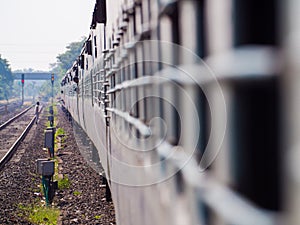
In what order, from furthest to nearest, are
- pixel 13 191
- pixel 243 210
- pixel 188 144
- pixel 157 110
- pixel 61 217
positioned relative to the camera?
1. pixel 13 191
2. pixel 61 217
3. pixel 157 110
4. pixel 188 144
5. pixel 243 210

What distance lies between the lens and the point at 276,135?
1060mm

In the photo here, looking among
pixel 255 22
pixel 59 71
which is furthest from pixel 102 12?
pixel 59 71

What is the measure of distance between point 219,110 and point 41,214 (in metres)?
7.74

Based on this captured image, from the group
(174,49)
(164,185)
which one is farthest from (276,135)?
(164,185)

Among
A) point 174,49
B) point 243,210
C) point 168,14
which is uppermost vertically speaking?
point 168,14

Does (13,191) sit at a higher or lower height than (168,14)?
lower

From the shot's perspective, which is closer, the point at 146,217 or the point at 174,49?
the point at 174,49

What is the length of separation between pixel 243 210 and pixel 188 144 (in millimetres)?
682

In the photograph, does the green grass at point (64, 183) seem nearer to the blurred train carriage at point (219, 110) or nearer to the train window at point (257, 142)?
the blurred train carriage at point (219, 110)

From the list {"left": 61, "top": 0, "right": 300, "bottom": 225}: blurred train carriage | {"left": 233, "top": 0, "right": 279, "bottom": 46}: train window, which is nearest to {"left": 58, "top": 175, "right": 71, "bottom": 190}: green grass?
{"left": 61, "top": 0, "right": 300, "bottom": 225}: blurred train carriage

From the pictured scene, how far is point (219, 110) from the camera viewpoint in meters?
1.43

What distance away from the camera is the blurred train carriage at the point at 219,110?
1013mm

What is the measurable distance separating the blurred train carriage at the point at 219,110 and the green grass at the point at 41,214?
572 centimetres

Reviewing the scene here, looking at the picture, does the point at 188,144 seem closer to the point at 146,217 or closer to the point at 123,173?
the point at 146,217
